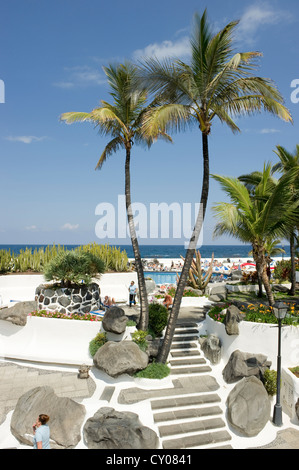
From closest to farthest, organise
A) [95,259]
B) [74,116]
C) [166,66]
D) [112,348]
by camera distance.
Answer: [166,66] < [112,348] < [74,116] < [95,259]

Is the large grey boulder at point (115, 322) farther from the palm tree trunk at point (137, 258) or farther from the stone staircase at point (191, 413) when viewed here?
the stone staircase at point (191, 413)

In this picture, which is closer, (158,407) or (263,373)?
(158,407)

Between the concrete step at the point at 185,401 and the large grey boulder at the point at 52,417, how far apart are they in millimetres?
2259

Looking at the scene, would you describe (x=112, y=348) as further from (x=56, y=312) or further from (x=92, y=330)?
(x=56, y=312)

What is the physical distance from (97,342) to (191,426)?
473 cm

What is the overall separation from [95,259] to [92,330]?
4.45 metres

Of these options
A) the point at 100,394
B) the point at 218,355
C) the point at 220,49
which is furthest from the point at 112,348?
the point at 220,49

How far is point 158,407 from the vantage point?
8.82 m

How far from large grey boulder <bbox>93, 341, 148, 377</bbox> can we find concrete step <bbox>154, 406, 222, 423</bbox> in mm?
1776

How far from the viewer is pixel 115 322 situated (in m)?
11.3
